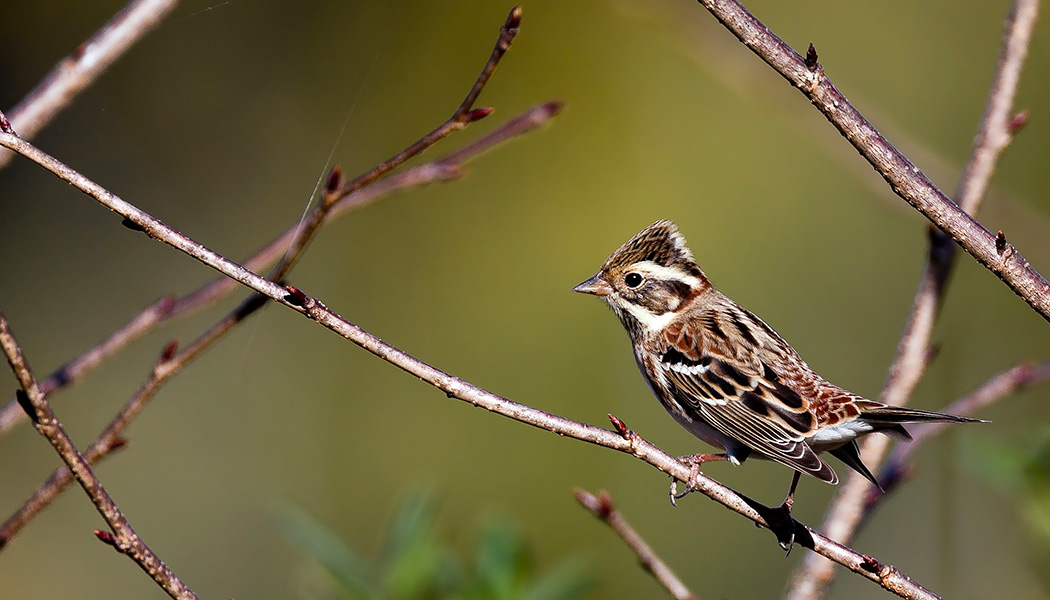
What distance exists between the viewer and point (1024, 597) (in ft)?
17.8

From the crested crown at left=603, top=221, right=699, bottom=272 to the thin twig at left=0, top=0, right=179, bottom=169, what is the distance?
5.17 feet

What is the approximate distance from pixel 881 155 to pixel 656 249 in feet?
3.86

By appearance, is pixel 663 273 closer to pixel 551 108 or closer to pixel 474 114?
pixel 551 108

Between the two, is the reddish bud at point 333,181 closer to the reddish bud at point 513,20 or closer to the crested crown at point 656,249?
the reddish bud at point 513,20

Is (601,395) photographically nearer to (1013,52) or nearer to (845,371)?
(845,371)

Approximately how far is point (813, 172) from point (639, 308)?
14.9ft

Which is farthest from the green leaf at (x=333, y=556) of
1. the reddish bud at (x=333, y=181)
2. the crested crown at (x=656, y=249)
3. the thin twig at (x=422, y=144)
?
the crested crown at (x=656, y=249)

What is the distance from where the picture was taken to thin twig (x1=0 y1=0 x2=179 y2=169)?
8.89 feet

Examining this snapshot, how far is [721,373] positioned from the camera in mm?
3160

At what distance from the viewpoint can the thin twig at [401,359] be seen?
192 cm

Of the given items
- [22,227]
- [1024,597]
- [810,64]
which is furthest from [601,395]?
[810,64]

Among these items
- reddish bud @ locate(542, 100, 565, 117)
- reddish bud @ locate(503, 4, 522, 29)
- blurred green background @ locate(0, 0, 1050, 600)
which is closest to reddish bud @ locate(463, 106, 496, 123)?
reddish bud @ locate(503, 4, 522, 29)

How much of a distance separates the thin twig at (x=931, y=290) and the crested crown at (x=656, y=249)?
2.48 feet

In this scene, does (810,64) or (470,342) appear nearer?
(810,64)
